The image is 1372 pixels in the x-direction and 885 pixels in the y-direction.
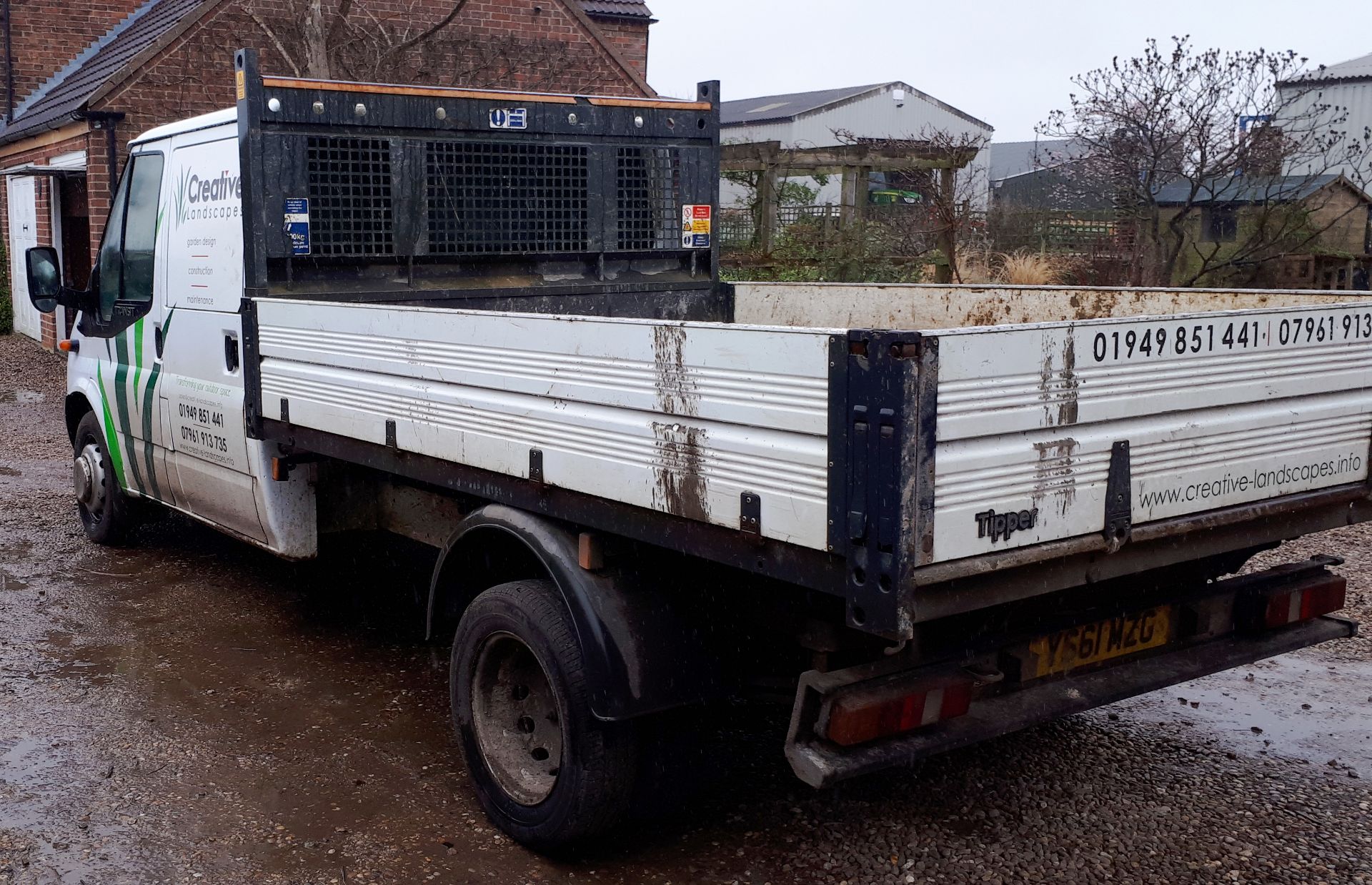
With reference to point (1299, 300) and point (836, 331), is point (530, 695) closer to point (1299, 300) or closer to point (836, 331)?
point (836, 331)

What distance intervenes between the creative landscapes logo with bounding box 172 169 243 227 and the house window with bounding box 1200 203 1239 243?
13328 millimetres

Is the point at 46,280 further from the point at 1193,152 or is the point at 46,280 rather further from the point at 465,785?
the point at 1193,152

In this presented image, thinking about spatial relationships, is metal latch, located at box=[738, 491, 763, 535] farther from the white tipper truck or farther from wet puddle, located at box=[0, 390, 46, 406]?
wet puddle, located at box=[0, 390, 46, 406]

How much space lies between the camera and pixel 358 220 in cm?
571

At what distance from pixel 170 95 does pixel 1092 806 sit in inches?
589

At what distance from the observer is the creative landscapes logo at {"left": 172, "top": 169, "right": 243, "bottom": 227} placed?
17.9 feet

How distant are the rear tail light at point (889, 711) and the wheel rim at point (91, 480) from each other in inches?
215

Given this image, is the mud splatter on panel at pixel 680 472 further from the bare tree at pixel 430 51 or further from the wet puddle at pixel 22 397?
the bare tree at pixel 430 51

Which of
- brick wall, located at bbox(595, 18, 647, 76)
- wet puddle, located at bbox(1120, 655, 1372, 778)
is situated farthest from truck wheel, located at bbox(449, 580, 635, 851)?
brick wall, located at bbox(595, 18, 647, 76)

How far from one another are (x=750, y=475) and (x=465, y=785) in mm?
1925

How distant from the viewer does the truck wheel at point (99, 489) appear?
7.16m

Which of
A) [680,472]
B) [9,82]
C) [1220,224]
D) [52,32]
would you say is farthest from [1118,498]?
[9,82]

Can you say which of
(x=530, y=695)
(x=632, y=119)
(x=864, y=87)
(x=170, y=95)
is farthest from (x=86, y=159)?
(x=864, y=87)

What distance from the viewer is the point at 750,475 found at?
2.97 metres
